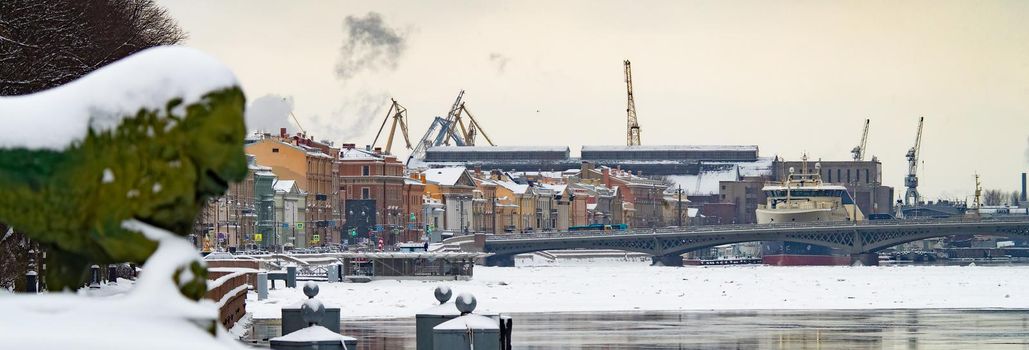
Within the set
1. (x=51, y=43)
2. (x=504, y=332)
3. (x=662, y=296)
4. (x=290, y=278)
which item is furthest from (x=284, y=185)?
(x=504, y=332)

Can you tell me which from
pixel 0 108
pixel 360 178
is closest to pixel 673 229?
pixel 360 178

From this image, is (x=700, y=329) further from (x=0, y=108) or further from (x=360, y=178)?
(x=360, y=178)

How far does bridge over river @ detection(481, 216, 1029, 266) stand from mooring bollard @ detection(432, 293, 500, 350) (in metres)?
157

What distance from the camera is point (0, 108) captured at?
24.0 ft

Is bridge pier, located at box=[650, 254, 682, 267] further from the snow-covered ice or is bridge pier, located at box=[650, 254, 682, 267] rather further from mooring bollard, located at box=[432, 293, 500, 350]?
the snow-covered ice

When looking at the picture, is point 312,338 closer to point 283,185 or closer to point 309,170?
point 283,185

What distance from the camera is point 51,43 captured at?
132 feet

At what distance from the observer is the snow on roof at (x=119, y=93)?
6773 mm

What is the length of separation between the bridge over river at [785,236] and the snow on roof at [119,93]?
168 meters

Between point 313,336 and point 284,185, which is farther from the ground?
point 284,185

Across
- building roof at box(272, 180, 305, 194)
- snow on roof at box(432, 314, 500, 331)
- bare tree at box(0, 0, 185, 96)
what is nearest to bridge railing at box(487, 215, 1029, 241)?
building roof at box(272, 180, 305, 194)

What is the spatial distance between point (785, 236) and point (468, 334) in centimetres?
16578

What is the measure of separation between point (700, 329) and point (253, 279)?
28752 millimetres

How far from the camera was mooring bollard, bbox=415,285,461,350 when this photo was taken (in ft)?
65.7
